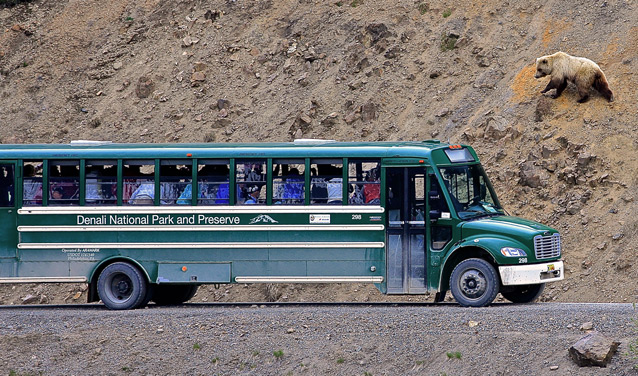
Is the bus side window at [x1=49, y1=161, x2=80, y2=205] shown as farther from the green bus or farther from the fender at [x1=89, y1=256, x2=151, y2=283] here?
the fender at [x1=89, y1=256, x2=151, y2=283]

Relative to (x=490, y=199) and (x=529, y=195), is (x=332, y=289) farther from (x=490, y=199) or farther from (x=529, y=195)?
(x=490, y=199)

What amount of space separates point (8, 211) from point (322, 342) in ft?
24.7

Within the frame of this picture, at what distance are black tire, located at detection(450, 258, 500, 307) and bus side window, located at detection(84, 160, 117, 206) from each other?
648 centimetres

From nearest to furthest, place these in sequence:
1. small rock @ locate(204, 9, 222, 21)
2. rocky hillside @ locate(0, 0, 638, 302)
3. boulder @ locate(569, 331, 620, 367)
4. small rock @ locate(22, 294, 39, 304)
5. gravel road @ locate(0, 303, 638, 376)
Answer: boulder @ locate(569, 331, 620, 367) → gravel road @ locate(0, 303, 638, 376) → rocky hillside @ locate(0, 0, 638, 302) → small rock @ locate(22, 294, 39, 304) → small rock @ locate(204, 9, 222, 21)

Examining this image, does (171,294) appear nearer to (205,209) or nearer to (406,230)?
(205,209)

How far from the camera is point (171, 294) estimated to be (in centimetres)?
1989

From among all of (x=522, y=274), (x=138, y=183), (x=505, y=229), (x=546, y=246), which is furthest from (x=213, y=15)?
(x=522, y=274)

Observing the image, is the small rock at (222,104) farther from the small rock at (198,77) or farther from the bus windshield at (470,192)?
the bus windshield at (470,192)

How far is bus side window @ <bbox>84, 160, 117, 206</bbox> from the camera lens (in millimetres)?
18156

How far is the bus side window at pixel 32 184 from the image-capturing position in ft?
60.0

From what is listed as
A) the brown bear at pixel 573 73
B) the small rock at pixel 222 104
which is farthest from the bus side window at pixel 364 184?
the small rock at pixel 222 104

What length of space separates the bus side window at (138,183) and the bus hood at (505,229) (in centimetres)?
583

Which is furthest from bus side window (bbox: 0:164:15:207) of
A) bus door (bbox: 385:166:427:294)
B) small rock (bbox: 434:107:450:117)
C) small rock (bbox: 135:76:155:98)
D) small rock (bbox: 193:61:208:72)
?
small rock (bbox: 193:61:208:72)

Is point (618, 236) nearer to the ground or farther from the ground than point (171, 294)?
farther from the ground
